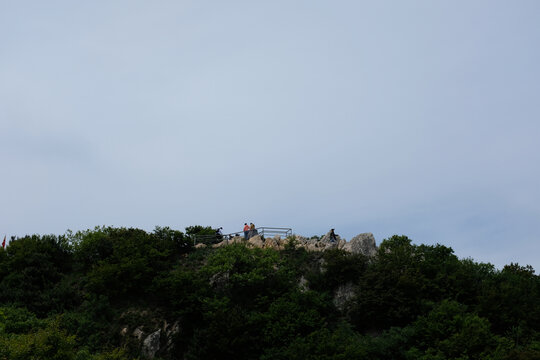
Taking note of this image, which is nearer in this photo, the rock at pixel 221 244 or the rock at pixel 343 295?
the rock at pixel 343 295

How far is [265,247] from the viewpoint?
141ft

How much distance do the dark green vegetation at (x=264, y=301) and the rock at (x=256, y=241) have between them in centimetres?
240

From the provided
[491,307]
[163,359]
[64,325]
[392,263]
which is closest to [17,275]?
[64,325]

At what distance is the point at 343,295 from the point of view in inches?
1443

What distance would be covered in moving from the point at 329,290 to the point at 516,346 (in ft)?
42.7

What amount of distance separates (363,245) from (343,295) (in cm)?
557

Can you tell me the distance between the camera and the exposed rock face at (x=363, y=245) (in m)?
40.1

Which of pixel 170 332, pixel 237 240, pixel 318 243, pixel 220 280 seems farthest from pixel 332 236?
pixel 170 332

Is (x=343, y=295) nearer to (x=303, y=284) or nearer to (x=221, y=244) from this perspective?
(x=303, y=284)

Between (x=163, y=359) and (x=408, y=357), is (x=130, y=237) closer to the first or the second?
(x=163, y=359)

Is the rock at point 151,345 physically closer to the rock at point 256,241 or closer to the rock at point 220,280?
the rock at point 220,280

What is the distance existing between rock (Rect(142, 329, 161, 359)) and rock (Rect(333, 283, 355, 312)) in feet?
42.5

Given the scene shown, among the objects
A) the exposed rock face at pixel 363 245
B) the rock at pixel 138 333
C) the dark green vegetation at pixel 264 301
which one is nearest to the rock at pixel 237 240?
the dark green vegetation at pixel 264 301

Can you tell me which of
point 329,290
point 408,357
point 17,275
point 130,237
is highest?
point 130,237
